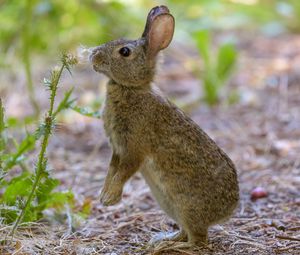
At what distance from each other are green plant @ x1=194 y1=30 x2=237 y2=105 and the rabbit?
136 inches

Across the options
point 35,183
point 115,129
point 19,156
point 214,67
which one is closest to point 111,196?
point 115,129

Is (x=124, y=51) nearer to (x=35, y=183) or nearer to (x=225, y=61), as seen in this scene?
(x=35, y=183)

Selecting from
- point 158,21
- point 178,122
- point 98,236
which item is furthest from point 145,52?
point 98,236

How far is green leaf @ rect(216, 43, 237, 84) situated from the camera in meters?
7.52

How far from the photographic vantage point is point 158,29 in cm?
396

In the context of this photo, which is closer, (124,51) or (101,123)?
(124,51)

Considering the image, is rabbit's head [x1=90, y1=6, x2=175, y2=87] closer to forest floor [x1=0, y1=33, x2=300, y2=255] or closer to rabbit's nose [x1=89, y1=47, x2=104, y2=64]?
rabbit's nose [x1=89, y1=47, x2=104, y2=64]

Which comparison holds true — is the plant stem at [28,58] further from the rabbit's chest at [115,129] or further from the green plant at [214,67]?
the rabbit's chest at [115,129]

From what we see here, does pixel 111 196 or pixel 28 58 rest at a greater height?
pixel 28 58

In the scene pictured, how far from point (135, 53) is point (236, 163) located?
214 cm

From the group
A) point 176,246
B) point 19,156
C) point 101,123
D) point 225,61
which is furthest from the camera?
point 225,61

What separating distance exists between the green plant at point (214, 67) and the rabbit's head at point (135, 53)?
342 cm

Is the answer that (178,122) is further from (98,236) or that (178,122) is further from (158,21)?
(98,236)

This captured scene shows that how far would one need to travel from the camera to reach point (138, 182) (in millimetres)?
5395
